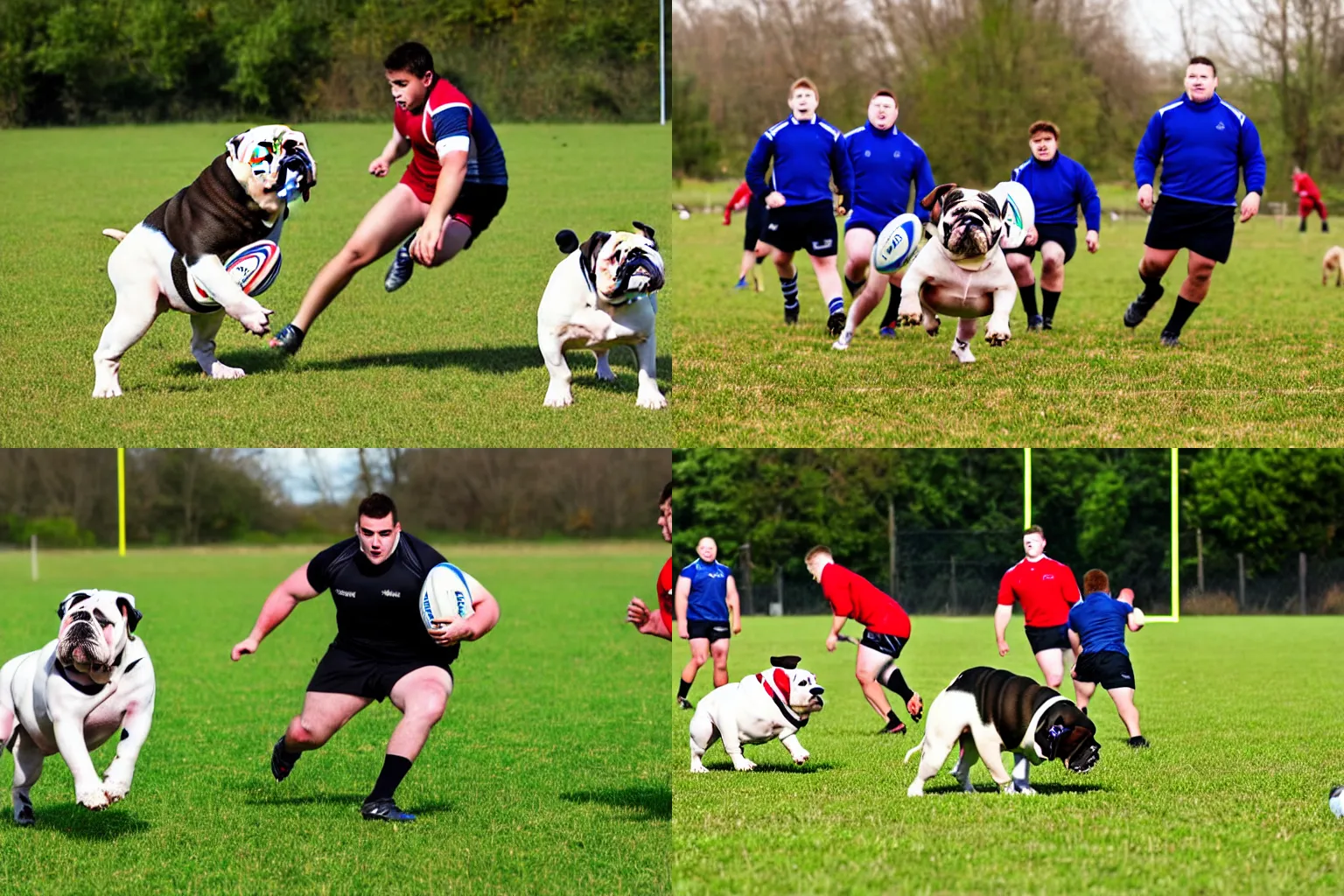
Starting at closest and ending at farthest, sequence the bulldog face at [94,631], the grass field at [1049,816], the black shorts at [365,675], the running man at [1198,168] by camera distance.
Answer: the grass field at [1049,816], the bulldog face at [94,631], the black shorts at [365,675], the running man at [1198,168]

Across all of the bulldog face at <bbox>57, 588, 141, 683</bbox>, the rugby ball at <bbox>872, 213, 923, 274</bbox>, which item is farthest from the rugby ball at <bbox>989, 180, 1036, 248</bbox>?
the bulldog face at <bbox>57, 588, 141, 683</bbox>

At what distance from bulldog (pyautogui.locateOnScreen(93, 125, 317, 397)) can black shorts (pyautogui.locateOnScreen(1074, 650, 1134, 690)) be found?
4470 mm

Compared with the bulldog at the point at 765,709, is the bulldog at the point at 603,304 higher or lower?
higher

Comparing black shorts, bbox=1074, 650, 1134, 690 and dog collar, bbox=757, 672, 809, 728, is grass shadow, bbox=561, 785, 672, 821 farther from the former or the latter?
black shorts, bbox=1074, 650, 1134, 690

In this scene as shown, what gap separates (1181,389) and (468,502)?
1590cm

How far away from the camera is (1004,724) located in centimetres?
548

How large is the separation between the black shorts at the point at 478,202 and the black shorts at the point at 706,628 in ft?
9.32

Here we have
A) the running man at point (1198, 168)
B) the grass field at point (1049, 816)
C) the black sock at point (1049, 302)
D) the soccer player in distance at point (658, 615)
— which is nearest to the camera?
the grass field at point (1049, 816)

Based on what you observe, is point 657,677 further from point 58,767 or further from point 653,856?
point 653,856

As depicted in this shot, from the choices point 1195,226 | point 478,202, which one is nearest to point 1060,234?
point 1195,226

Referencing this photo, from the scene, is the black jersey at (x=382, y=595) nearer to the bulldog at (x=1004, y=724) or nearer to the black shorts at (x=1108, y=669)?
the bulldog at (x=1004, y=724)

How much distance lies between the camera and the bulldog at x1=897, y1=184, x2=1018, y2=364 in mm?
7281

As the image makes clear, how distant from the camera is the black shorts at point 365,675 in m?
5.71

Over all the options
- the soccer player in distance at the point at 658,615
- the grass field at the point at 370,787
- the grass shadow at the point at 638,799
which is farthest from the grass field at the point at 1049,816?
the soccer player in distance at the point at 658,615
